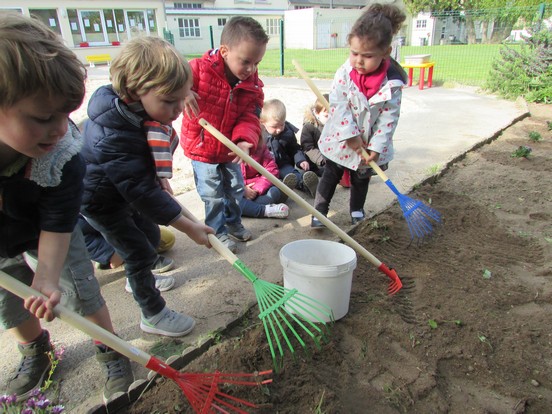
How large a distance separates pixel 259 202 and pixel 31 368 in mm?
2271

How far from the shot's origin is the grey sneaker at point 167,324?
221 cm

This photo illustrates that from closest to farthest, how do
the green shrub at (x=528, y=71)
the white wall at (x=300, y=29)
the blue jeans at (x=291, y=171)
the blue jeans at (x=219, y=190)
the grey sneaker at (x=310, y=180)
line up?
the blue jeans at (x=219, y=190)
the grey sneaker at (x=310, y=180)
the blue jeans at (x=291, y=171)
the green shrub at (x=528, y=71)
the white wall at (x=300, y=29)

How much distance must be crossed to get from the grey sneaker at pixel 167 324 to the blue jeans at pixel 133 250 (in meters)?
0.04

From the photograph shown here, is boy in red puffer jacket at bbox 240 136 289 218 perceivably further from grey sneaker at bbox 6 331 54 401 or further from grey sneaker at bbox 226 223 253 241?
grey sneaker at bbox 6 331 54 401

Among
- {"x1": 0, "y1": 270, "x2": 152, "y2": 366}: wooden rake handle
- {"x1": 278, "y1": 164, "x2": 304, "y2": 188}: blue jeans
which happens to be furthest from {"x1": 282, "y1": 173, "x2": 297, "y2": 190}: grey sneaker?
{"x1": 0, "y1": 270, "x2": 152, "y2": 366}: wooden rake handle

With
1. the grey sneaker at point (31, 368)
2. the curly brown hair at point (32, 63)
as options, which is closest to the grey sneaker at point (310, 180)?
the grey sneaker at point (31, 368)

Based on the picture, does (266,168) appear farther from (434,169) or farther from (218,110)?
(434,169)

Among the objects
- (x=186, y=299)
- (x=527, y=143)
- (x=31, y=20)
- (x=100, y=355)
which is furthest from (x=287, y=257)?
(x=527, y=143)

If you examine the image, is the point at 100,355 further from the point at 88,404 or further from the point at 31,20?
the point at 31,20

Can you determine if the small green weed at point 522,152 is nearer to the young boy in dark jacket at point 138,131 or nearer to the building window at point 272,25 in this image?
the young boy in dark jacket at point 138,131

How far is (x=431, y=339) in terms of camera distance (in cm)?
216

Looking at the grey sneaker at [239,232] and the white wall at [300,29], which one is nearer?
the grey sneaker at [239,232]

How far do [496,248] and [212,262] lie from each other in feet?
6.89

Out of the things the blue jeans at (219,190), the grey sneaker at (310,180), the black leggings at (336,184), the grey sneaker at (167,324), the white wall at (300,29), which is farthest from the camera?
the white wall at (300,29)
